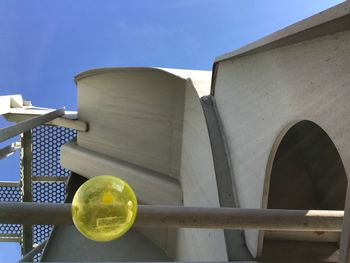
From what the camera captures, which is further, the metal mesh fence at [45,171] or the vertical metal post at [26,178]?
the metal mesh fence at [45,171]

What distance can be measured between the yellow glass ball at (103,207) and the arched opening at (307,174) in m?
3.23

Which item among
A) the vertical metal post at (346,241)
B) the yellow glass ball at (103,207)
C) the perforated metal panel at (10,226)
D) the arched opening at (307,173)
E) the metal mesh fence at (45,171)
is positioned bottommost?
the perforated metal panel at (10,226)

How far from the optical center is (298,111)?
7.46 feet

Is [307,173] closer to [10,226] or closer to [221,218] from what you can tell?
[221,218]

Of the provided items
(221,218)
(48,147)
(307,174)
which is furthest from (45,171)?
(221,218)

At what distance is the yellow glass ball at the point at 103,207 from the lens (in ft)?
3.98

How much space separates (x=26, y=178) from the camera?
8.83 metres

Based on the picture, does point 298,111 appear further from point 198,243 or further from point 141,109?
point 141,109

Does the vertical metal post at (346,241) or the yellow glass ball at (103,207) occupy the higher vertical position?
the yellow glass ball at (103,207)

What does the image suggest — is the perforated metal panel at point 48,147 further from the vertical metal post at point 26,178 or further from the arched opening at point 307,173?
the arched opening at point 307,173

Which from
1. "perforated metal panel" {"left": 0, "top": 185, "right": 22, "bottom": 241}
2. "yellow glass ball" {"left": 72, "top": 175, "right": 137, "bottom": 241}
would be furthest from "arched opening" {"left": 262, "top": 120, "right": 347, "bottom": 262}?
"perforated metal panel" {"left": 0, "top": 185, "right": 22, "bottom": 241}

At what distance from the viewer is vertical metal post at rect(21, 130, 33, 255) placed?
8523mm

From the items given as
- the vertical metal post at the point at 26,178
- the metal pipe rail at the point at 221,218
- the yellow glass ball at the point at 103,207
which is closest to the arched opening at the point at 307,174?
the metal pipe rail at the point at 221,218

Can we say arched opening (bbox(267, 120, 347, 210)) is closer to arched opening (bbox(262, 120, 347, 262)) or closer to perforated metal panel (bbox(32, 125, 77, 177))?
arched opening (bbox(262, 120, 347, 262))
